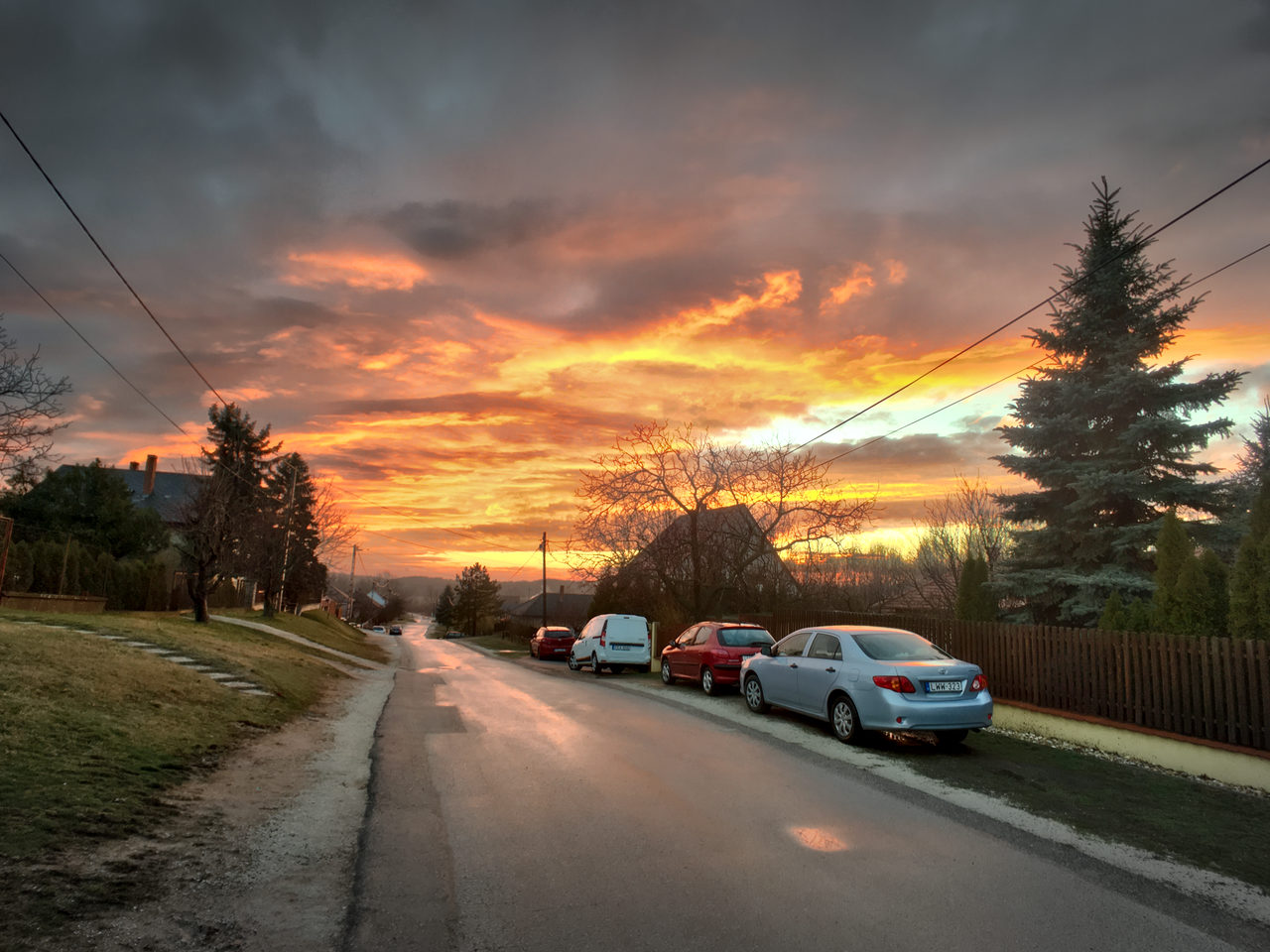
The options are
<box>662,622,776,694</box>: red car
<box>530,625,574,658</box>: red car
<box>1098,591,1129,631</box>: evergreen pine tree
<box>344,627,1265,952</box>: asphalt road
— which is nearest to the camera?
<box>344,627,1265,952</box>: asphalt road

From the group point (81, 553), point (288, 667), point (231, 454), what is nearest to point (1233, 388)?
point (288, 667)

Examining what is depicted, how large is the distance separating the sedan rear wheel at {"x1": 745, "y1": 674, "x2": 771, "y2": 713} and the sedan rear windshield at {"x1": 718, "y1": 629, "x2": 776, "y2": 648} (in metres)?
2.84

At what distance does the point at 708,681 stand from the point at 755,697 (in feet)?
10.7

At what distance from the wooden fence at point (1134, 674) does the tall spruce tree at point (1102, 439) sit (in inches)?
275

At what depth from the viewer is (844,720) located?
1034 centimetres

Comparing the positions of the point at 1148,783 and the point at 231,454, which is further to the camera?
the point at 231,454

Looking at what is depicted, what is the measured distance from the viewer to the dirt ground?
154 inches

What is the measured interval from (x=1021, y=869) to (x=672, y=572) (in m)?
24.2

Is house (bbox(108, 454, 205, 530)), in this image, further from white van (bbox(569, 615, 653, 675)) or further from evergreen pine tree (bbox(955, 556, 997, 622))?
evergreen pine tree (bbox(955, 556, 997, 622))

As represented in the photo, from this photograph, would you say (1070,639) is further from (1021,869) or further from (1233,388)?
(1233,388)

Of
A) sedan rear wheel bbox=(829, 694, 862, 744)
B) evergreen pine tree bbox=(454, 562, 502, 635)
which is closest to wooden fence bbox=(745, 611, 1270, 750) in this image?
sedan rear wheel bbox=(829, 694, 862, 744)

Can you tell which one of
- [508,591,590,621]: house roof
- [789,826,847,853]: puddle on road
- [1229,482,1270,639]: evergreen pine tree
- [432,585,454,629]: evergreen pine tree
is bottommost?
[432,585,454,629]: evergreen pine tree

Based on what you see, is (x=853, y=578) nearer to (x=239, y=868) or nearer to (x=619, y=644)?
(x=619, y=644)

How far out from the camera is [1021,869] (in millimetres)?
5246
